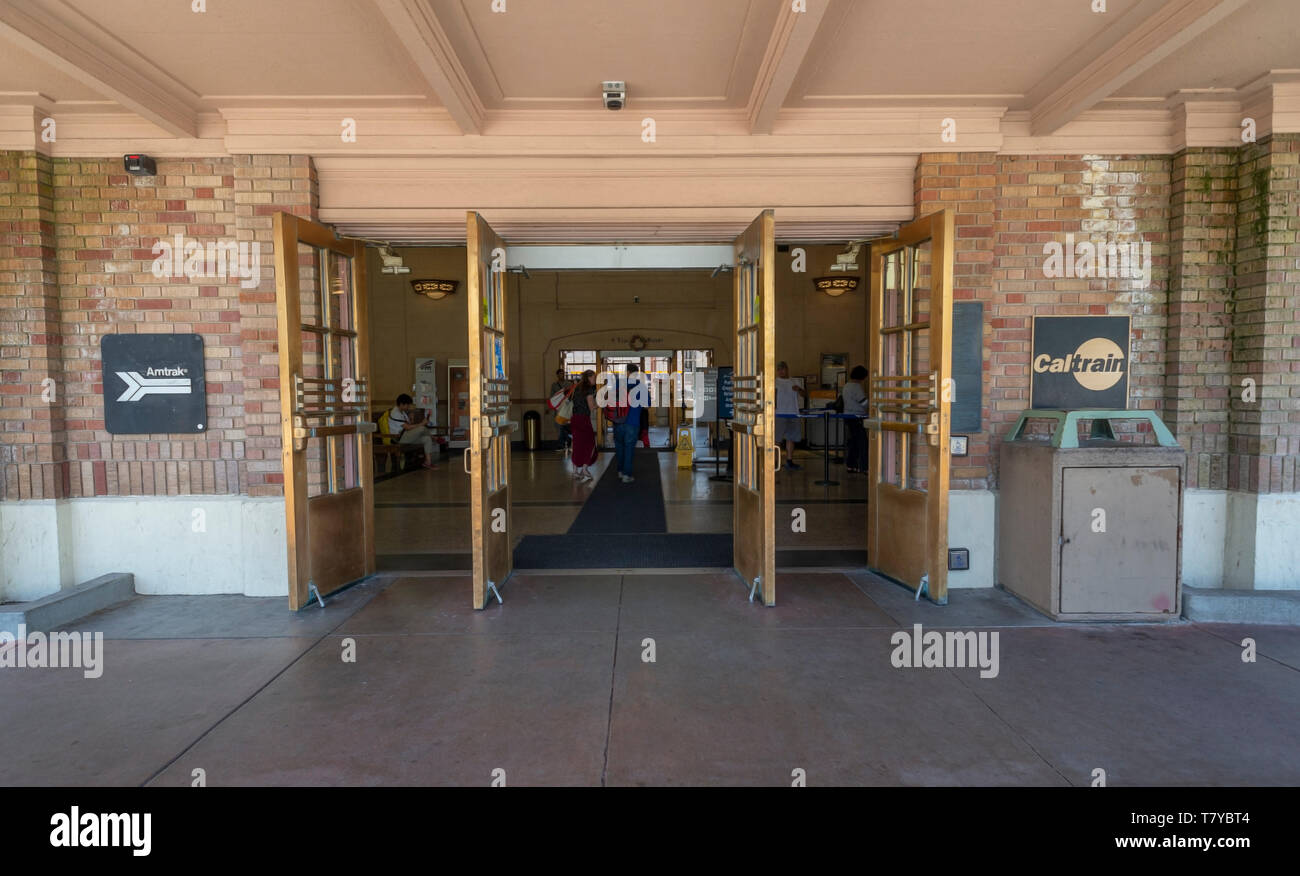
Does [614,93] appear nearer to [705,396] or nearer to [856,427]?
[856,427]

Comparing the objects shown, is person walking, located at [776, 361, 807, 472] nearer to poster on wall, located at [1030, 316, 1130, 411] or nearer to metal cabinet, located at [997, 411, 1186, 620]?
poster on wall, located at [1030, 316, 1130, 411]

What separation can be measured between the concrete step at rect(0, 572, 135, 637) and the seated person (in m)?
7.38

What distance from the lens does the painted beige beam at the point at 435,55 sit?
3303 mm

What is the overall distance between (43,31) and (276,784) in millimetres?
3869

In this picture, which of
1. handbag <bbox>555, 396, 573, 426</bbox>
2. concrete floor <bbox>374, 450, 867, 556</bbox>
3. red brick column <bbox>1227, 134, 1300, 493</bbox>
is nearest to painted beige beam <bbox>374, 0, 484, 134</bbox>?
concrete floor <bbox>374, 450, 867, 556</bbox>

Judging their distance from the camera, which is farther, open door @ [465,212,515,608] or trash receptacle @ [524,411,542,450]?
trash receptacle @ [524,411,542,450]

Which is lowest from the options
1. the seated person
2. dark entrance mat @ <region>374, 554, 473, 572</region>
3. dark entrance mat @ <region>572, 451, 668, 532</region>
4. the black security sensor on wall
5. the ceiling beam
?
dark entrance mat @ <region>374, 554, 473, 572</region>

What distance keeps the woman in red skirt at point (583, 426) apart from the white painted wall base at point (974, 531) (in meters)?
6.18

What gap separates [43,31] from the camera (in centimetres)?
361

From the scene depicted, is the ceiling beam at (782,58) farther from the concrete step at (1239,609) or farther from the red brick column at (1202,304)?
the concrete step at (1239,609)

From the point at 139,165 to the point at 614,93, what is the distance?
3222 millimetres

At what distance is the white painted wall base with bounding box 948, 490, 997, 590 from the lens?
4973 mm

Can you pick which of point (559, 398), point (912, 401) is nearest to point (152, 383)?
point (912, 401)

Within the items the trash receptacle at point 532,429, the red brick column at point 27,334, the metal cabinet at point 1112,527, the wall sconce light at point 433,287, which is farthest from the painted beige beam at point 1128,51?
the wall sconce light at point 433,287
